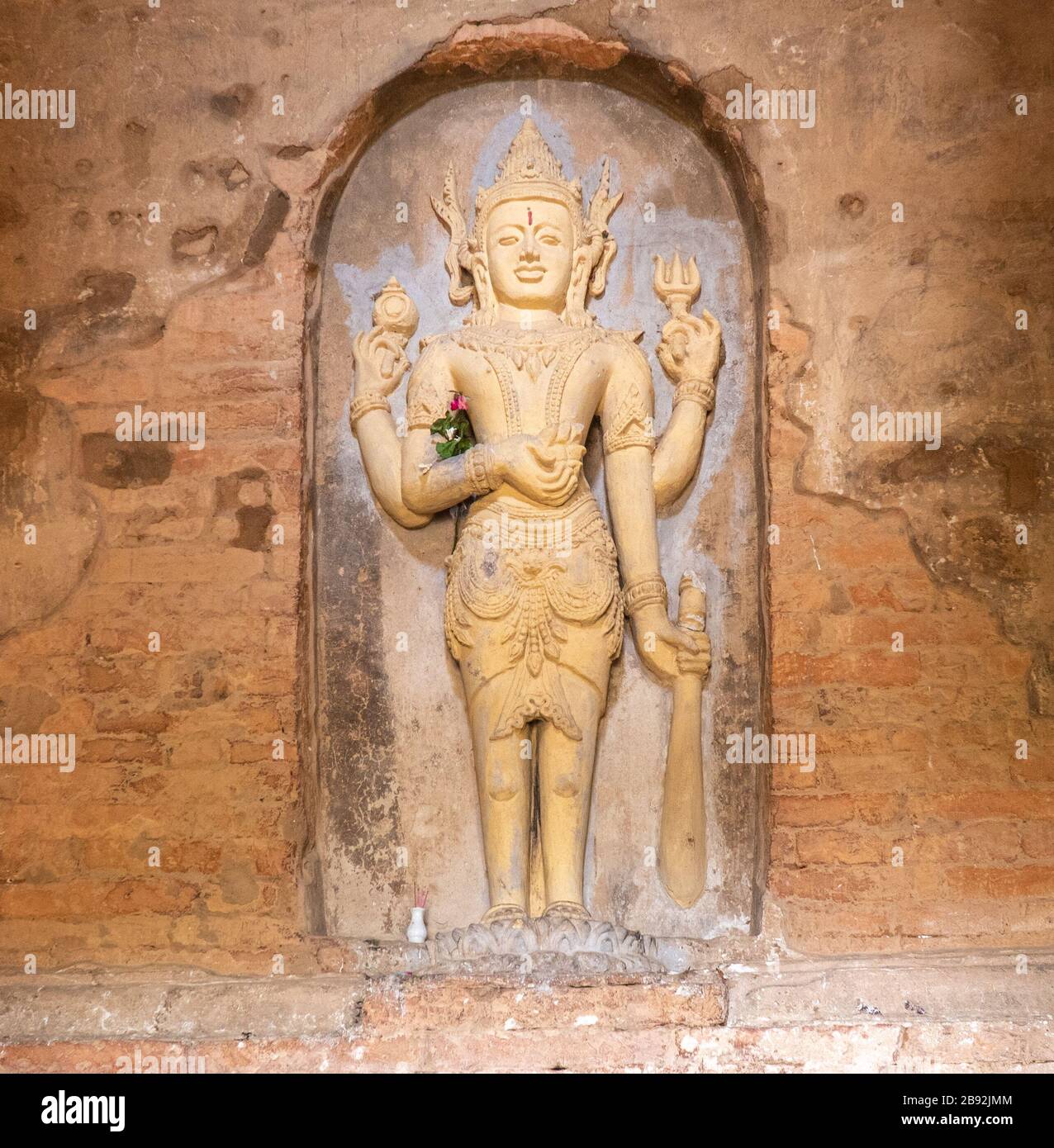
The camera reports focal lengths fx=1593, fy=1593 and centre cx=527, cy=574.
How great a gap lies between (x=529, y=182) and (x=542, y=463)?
1.08 metres

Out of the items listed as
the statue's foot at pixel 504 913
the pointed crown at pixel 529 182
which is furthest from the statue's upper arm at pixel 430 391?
the statue's foot at pixel 504 913

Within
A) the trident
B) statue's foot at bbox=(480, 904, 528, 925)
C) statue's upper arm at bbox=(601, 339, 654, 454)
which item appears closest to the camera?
statue's foot at bbox=(480, 904, 528, 925)

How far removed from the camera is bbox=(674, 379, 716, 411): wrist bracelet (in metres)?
5.44

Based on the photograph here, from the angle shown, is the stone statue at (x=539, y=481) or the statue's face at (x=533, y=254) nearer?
the stone statue at (x=539, y=481)

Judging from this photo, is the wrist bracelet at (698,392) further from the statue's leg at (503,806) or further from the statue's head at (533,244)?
the statue's leg at (503,806)

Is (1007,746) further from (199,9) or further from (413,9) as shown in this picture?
(199,9)

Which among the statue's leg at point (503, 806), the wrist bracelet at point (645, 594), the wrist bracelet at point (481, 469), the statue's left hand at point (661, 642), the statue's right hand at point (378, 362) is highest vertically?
the statue's right hand at point (378, 362)

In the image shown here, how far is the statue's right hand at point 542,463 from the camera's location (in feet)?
16.9

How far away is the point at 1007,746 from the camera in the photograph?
4.96 meters

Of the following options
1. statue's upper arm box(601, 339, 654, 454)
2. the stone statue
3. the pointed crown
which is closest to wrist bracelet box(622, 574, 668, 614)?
the stone statue

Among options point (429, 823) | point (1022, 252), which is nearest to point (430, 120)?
point (1022, 252)

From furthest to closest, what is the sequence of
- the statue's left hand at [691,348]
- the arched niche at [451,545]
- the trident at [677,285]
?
the trident at [677,285], the statue's left hand at [691,348], the arched niche at [451,545]

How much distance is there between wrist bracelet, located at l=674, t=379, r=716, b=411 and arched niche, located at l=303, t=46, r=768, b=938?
109mm

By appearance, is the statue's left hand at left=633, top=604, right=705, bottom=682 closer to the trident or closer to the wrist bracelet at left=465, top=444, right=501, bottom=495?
the wrist bracelet at left=465, top=444, right=501, bottom=495
